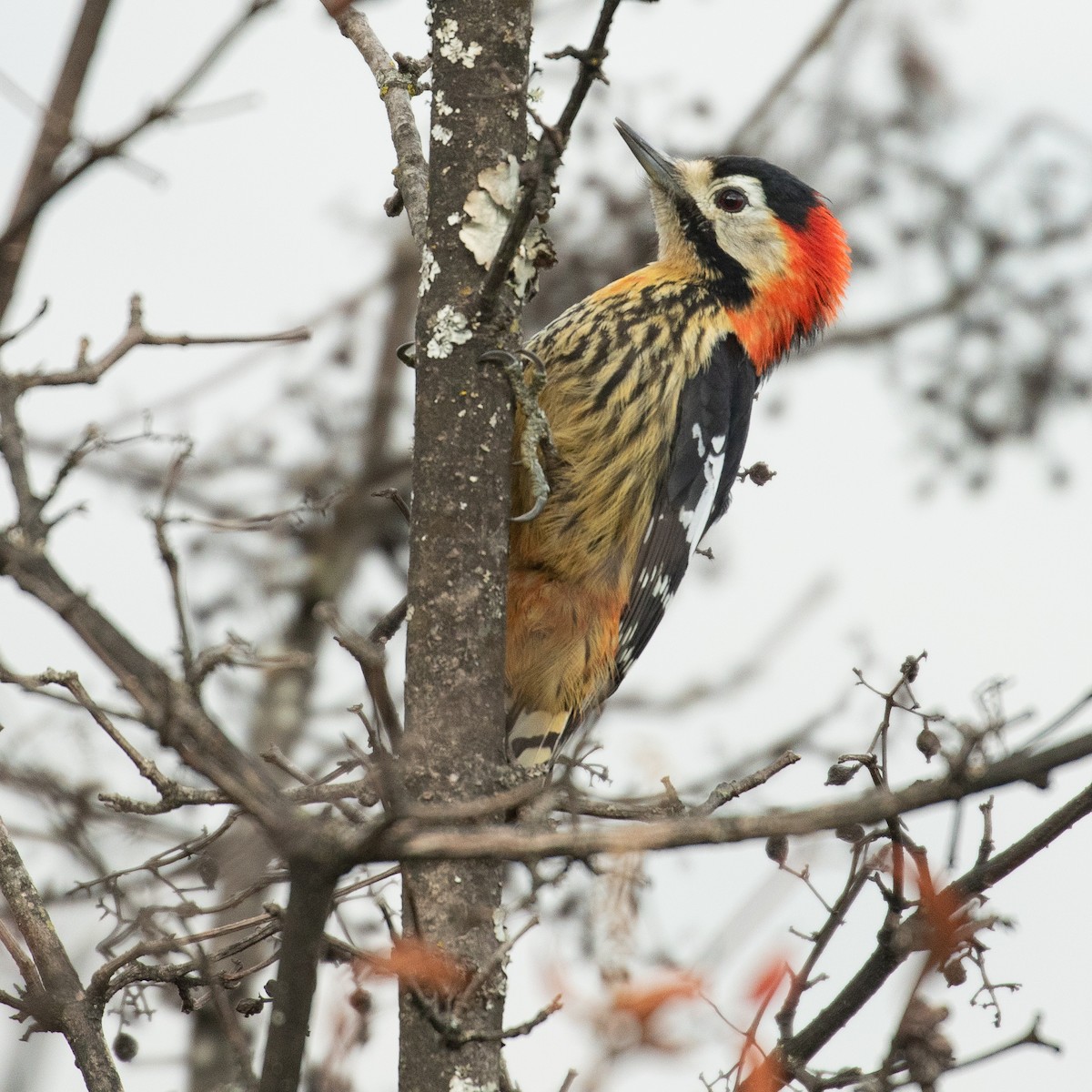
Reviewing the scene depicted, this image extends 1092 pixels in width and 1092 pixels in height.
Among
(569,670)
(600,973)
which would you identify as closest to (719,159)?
(569,670)

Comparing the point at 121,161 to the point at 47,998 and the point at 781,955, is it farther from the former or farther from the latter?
the point at 781,955

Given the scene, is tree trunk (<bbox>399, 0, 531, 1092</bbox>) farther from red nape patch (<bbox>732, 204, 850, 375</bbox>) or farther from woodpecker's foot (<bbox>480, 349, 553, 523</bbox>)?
red nape patch (<bbox>732, 204, 850, 375</bbox>)

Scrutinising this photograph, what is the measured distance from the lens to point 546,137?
2.26 metres

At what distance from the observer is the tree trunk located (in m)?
2.31

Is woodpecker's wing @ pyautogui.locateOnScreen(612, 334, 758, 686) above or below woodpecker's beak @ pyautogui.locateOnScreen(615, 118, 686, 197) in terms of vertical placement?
below

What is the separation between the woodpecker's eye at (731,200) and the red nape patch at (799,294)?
0.18m

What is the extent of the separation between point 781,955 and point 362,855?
0.85 metres

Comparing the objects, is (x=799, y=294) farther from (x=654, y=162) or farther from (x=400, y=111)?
(x=400, y=111)

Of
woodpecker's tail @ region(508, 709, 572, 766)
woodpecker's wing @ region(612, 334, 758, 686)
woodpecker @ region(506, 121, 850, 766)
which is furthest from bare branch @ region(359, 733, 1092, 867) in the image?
woodpecker's wing @ region(612, 334, 758, 686)

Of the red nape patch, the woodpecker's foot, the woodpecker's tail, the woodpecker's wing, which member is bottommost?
the woodpecker's tail

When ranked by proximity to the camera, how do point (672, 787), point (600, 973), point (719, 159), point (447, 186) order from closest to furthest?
point (600, 973)
point (672, 787)
point (447, 186)
point (719, 159)

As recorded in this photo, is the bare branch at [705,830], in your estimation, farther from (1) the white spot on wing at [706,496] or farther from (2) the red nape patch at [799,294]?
(2) the red nape patch at [799,294]

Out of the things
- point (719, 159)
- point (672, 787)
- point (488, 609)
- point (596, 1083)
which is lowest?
point (596, 1083)

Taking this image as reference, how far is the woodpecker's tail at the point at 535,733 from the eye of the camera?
4.25 m
